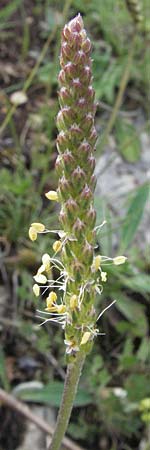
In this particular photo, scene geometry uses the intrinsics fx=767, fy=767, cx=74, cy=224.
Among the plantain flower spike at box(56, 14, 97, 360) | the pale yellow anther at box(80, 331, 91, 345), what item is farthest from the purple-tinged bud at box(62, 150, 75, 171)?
the pale yellow anther at box(80, 331, 91, 345)

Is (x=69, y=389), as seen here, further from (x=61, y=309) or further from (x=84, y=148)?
(x=84, y=148)

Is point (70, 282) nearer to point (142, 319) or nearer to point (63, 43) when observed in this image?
point (63, 43)

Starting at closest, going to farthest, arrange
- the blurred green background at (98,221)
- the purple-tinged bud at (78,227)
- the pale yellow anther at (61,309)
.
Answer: the purple-tinged bud at (78,227) → the pale yellow anther at (61,309) → the blurred green background at (98,221)

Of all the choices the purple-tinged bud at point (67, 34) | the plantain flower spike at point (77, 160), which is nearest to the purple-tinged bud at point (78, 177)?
the plantain flower spike at point (77, 160)

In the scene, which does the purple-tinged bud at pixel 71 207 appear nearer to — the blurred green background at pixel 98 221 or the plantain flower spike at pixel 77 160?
the plantain flower spike at pixel 77 160

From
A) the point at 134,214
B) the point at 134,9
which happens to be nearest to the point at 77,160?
the point at 134,214
